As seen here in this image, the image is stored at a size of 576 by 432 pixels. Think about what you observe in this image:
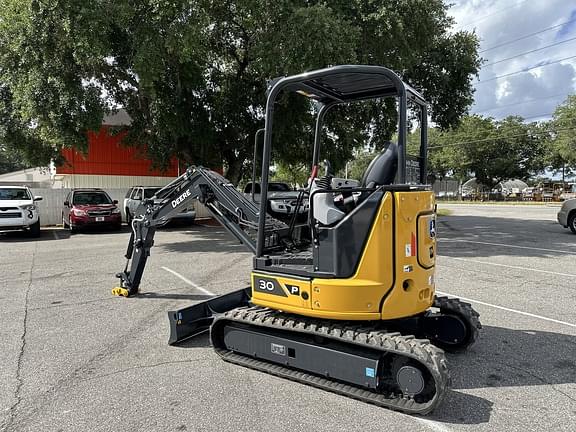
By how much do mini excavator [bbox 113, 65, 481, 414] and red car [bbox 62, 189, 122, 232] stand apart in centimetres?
1473

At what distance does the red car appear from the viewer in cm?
1783

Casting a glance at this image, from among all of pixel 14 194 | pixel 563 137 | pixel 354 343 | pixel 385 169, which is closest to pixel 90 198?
pixel 14 194

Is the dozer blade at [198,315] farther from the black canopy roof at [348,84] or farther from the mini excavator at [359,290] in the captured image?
the black canopy roof at [348,84]

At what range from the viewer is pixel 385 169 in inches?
162

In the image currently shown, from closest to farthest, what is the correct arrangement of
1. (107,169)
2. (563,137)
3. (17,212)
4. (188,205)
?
1. (188,205)
2. (17,212)
3. (107,169)
4. (563,137)

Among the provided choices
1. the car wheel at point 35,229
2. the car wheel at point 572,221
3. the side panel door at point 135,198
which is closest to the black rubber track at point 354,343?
the car wheel at point 35,229

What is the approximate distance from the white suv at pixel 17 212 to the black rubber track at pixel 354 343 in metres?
14.3

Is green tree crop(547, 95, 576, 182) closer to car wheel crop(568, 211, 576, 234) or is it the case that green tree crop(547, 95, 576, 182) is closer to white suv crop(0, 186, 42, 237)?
car wheel crop(568, 211, 576, 234)

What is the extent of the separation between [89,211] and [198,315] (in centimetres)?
1414

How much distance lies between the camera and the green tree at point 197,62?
11.9 meters

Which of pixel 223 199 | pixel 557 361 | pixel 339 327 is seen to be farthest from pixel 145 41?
pixel 557 361

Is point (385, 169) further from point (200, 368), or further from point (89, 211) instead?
point (89, 211)

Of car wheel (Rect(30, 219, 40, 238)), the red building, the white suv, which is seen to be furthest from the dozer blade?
the red building

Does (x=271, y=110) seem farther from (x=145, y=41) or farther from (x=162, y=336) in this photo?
(x=145, y=41)
